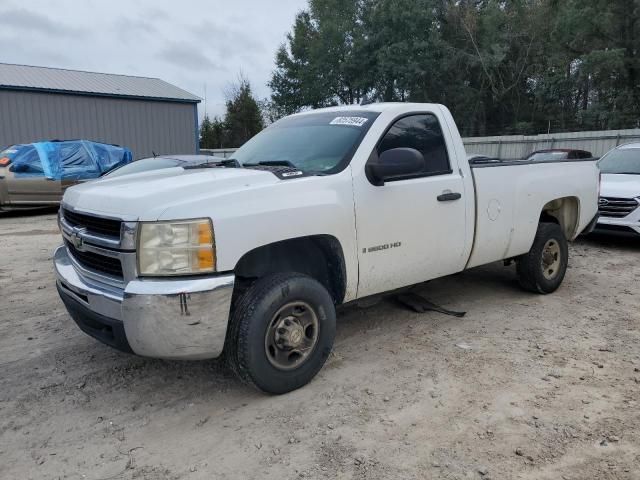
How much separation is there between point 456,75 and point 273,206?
33.0 metres

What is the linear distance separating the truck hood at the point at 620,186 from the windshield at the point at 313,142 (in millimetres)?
5610

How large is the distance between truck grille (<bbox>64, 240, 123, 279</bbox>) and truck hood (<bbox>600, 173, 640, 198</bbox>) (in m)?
7.51

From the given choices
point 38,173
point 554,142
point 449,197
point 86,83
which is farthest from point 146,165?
point 86,83

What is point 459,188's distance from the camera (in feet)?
14.4

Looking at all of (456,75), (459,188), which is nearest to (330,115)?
A: (459,188)

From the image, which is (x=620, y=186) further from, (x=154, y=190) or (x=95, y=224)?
(x=95, y=224)

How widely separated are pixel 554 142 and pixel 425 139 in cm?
1752

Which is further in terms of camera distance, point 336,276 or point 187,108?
point 187,108

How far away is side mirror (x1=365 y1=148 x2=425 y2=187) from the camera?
369 centimetres

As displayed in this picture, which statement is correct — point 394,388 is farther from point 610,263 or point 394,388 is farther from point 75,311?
point 610,263

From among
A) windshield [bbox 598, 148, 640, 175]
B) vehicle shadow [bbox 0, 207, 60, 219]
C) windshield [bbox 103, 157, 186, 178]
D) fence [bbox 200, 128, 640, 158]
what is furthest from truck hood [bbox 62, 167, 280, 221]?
fence [bbox 200, 128, 640, 158]

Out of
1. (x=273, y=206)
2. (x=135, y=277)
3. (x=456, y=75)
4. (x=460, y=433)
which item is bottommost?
(x=460, y=433)

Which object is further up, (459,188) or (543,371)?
(459,188)

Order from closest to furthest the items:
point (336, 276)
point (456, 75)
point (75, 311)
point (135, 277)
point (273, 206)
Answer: point (135, 277), point (273, 206), point (75, 311), point (336, 276), point (456, 75)
